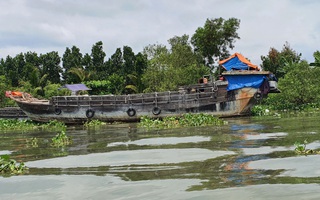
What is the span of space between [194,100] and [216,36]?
1608 centimetres

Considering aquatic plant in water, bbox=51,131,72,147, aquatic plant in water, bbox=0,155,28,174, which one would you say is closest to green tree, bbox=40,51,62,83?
aquatic plant in water, bbox=51,131,72,147

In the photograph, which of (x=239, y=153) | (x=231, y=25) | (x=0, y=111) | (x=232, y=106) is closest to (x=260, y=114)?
(x=232, y=106)

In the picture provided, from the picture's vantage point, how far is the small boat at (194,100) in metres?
24.4

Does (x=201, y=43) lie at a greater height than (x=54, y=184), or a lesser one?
greater

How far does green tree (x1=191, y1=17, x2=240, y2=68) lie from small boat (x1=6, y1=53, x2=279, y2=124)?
1393 centimetres

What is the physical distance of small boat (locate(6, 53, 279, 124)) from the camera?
24375mm

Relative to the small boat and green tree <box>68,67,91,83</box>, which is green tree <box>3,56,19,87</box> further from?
the small boat

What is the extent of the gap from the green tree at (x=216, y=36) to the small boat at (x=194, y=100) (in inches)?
548

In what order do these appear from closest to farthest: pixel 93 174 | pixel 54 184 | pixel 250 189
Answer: pixel 250 189 → pixel 54 184 → pixel 93 174

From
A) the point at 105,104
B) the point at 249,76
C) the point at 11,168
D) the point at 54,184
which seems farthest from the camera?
the point at 105,104

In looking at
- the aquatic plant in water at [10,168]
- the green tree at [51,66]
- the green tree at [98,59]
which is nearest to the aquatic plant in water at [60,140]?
the aquatic plant in water at [10,168]

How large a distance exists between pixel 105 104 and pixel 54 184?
2008 centimetres

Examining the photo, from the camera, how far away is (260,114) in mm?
25609

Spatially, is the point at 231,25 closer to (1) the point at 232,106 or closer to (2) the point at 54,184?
(1) the point at 232,106
